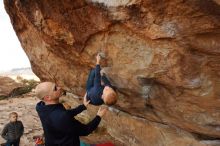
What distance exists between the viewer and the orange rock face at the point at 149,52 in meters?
4.44

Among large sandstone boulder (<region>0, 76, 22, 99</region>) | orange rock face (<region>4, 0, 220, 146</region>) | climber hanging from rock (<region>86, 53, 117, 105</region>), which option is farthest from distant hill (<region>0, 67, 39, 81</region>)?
climber hanging from rock (<region>86, 53, 117, 105</region>)

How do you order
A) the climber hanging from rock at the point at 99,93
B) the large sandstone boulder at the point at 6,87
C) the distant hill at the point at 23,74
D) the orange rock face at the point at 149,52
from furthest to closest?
1. the distant hill at the point at 23,74
2. the large sandstone boulder at the point at 6,87
3. the climber hanging from rock at the point at 99,93
4. the orange rock face at the point at 149,52

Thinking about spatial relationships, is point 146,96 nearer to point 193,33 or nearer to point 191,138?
point 191,138

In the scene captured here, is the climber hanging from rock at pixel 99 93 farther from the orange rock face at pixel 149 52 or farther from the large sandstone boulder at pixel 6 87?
the large sandstone boulder at pixel 6 87

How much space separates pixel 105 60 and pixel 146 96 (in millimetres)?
908

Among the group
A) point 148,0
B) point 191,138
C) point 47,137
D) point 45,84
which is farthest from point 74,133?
point 191,138

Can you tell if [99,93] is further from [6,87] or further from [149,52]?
[6,87]

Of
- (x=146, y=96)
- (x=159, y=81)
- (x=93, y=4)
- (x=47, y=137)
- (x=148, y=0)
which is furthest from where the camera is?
(x=146, y=96)

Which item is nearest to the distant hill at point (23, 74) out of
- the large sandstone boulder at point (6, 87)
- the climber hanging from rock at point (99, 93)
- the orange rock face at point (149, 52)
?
the large sandstone boulder at point (6, 87)

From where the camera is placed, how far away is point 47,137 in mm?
4758

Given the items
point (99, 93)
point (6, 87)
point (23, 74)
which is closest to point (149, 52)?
point (99, 93)

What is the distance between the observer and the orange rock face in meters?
4.44

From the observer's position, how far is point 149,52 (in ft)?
16.8

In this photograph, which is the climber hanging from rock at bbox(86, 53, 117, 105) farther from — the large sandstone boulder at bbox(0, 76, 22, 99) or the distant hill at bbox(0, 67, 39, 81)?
the distant hill at bbox(0, 67, 39, 81)
